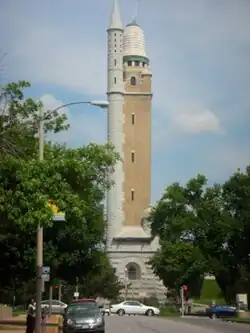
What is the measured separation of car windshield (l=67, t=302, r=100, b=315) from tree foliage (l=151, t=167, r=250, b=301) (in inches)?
1389

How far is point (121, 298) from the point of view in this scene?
97.3 m

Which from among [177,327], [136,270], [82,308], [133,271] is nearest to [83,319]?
[82,308]

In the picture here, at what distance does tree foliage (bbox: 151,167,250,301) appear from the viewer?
2675 inches

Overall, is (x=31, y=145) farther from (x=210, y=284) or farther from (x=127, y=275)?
(x=210, y=284)

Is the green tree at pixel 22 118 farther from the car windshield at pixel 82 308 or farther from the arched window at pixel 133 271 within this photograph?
the arched window at pixel 133 271

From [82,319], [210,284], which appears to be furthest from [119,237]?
[82,319]

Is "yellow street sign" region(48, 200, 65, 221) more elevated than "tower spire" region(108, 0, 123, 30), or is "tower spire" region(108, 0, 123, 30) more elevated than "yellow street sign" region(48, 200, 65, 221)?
"tower spire" region(108, 0, 123, 30)

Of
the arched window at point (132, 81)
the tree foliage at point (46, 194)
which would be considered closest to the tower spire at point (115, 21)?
the arched window at point (132, 81)

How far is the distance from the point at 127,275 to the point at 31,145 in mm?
78337

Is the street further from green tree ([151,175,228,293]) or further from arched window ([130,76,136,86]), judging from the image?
arched window ([130,76,136,86])

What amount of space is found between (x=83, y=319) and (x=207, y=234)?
1605 inches

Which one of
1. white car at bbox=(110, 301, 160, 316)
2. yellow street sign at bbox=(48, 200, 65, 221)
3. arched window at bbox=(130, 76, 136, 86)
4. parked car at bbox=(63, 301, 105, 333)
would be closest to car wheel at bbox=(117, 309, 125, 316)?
white car at bbox=(110, 301, 160, 316)

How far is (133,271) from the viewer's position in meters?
107

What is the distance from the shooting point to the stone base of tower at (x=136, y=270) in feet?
342
